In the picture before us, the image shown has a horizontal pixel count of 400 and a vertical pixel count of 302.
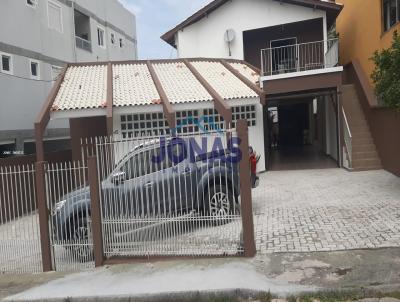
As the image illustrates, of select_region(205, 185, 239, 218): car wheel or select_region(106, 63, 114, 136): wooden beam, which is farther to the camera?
select_region(106, 63, 114, 136): wooden beam

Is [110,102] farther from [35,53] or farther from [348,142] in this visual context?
[35,53]

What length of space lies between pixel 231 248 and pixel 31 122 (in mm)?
13152

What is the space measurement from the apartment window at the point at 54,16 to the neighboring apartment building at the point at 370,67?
1305 centimetres

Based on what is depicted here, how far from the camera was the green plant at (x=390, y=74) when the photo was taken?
7.95 metres

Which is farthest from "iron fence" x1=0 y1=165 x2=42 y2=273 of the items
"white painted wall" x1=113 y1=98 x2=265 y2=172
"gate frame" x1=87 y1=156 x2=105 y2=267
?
"white painted wall" x1=113 y1=98 x2=265 y2=172

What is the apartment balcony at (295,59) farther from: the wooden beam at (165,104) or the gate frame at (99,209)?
the gate frame at (99,209)

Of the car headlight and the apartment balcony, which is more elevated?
the apartment balcony

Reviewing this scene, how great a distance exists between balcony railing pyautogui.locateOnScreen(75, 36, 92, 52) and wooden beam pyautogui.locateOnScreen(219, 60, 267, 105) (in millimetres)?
10284

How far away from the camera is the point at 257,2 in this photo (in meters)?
16.9

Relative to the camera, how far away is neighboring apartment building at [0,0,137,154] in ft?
50.4

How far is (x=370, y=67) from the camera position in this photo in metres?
13.2

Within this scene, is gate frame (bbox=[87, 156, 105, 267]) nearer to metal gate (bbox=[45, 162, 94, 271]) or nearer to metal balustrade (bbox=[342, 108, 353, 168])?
metal gate (bbox=[45, 162, 94, 271])

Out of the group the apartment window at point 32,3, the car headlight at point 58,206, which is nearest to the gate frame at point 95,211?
the car headlight at point 58,206

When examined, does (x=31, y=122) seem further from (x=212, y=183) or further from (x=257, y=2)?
(x=212, y=183)
